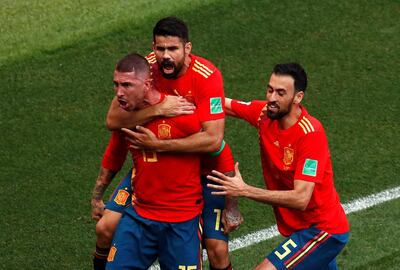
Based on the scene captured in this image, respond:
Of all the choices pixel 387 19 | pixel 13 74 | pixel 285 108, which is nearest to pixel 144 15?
pixel 13 74

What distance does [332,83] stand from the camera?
532 inches

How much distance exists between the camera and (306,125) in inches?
359

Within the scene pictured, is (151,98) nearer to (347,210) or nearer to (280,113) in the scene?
(280,113)

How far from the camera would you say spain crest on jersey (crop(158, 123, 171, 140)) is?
898cm

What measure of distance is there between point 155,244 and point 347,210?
109 inches

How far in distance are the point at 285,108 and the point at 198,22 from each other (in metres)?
5.78

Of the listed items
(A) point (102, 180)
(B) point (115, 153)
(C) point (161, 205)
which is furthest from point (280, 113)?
(A) point (102, 180)

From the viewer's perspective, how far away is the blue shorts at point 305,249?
927 centimetres

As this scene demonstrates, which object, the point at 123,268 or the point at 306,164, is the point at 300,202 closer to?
the point at 306,164

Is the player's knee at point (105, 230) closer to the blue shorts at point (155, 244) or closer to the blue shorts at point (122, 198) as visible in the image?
the blue shorts at point (122, 198)

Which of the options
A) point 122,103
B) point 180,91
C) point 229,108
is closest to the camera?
point 122,103

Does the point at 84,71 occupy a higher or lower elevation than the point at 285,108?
lower

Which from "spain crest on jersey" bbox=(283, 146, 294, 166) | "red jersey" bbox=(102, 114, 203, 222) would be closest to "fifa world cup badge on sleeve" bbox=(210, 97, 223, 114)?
"red jersey" bbox=(102, 114, 203, 222)

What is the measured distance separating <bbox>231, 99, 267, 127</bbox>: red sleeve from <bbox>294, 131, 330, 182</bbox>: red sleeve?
2.14 feet
